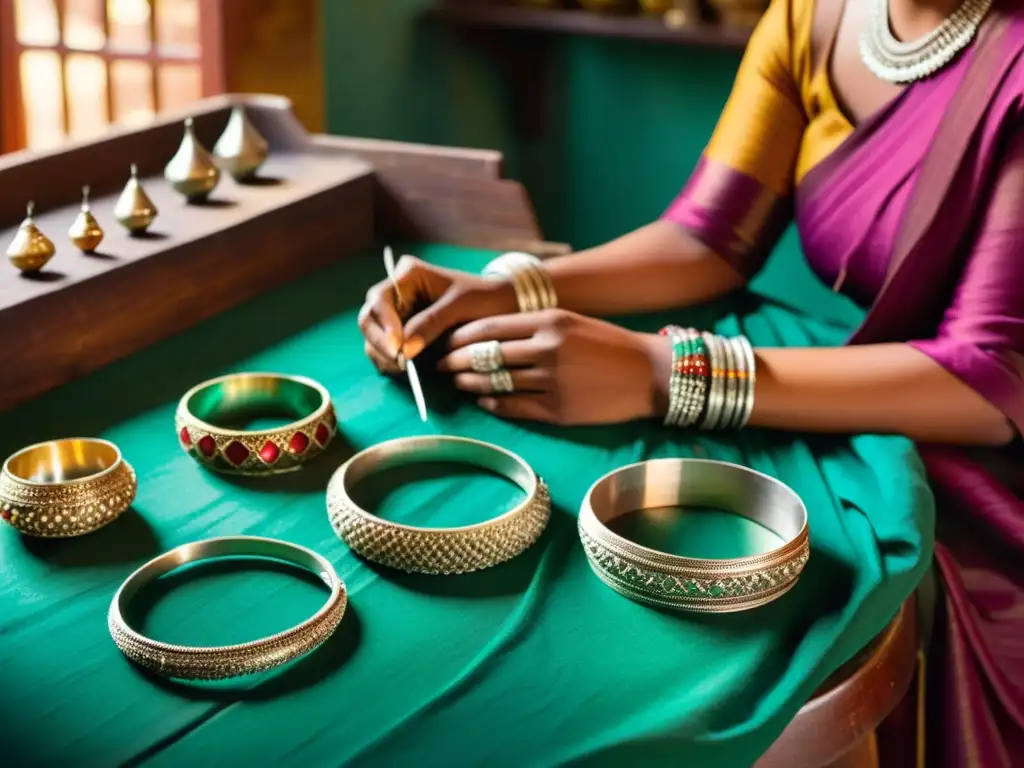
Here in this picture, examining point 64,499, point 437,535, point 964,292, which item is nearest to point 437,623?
point 437,535

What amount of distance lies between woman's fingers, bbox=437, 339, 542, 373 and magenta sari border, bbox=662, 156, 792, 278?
0.41 m

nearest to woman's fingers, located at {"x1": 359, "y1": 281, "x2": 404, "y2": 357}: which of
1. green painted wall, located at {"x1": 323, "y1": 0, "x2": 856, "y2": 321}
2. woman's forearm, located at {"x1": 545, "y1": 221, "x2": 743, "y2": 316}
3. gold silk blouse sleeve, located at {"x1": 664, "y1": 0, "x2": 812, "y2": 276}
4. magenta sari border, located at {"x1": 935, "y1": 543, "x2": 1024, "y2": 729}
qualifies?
woman's forearm, located at {"x1": 545, "y1": 221, "x2": 743, "y2": 316}

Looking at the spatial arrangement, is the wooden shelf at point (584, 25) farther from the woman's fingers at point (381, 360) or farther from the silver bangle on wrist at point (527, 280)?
the woman's fingers at point (381, 360)

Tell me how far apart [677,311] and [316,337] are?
15.9 inches

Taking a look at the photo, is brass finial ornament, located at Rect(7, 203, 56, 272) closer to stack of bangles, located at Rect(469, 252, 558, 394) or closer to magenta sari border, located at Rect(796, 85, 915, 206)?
stack of bangles, located at Rect(469, 252, 558, 394)

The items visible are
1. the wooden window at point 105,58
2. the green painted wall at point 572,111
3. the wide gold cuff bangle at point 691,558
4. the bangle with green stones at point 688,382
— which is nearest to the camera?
the wide gold cuff bangle at point 691,558

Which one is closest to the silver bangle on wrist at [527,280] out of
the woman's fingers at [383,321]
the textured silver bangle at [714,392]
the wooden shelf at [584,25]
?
the woman's fingers at [383,321]

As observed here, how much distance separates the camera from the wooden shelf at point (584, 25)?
2.52 m

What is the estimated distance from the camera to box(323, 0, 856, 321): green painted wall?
2674mm

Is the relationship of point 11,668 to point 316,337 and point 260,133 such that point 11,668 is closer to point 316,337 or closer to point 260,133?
point 316,337

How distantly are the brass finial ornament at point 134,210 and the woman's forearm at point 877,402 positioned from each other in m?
0.64

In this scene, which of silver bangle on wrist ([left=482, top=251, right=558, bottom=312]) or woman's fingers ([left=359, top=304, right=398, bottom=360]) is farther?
silver bangle on wrist ([left=482, top=251, right=558, bottom=312])

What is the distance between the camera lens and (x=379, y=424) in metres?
1.06

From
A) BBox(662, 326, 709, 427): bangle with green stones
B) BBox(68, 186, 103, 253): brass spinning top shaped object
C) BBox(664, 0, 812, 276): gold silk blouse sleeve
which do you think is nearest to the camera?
BBox(662, 326, 709, 427): bangle with green stones
